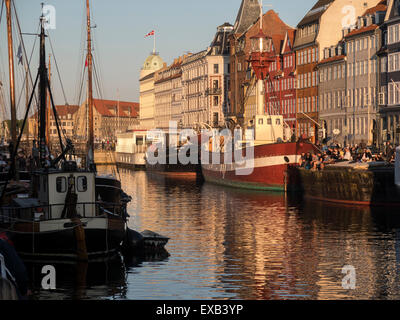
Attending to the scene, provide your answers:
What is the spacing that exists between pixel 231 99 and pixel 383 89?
65.7m

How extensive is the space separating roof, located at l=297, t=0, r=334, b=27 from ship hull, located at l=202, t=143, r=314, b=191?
38014mm

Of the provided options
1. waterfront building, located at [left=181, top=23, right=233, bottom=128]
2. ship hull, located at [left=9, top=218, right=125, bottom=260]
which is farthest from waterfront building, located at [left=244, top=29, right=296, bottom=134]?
ship hull, located at [left=9, top=218, right=125, bottom=260]

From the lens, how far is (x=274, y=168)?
6981 centimetres

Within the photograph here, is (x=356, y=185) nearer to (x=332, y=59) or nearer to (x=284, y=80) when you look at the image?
(x=332, y=59)

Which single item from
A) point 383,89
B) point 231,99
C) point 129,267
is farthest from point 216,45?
point 129,267

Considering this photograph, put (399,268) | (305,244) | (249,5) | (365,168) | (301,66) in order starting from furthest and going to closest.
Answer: (249,5) < (301,66) < (365,168) < (305,244) < (399,268)

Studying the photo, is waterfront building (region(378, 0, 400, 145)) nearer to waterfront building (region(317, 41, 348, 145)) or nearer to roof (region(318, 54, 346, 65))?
waterfront building (region(317, 41, 348, 145))

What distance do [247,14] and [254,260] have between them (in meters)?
121

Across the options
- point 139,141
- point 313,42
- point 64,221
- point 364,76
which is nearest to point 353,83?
point 364,76

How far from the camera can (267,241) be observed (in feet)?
124

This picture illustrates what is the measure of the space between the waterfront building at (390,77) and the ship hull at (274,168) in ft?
53.2

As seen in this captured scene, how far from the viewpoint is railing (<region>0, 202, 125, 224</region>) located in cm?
3192
